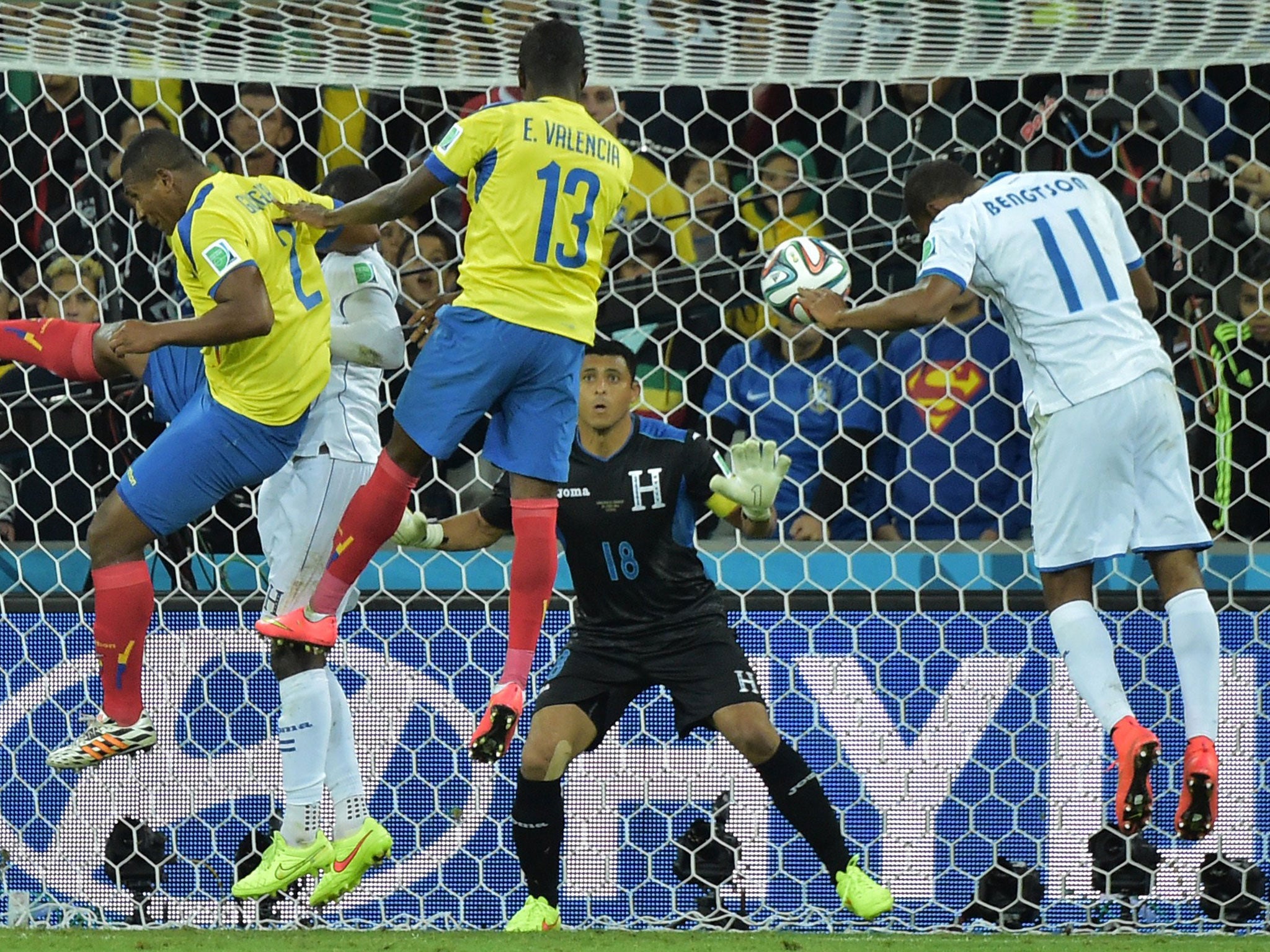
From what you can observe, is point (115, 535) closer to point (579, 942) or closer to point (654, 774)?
point (579, 942)

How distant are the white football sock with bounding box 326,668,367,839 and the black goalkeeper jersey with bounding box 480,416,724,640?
26.9 inches

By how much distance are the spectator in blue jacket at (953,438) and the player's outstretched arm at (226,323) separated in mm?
2155

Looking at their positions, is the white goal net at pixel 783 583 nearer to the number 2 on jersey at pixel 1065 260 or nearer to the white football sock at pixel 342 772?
the white football sock at pixel 342 772

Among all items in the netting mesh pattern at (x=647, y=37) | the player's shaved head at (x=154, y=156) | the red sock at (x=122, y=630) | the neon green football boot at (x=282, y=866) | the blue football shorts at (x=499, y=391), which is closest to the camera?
the blue football shorts at (x=499, y=391)

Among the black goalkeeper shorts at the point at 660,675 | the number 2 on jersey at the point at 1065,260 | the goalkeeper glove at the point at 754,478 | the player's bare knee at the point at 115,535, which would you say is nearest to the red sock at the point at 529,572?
the goalkeeper glove at the point at 754,478

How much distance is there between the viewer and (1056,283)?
4789 mm

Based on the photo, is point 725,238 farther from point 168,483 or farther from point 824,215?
point 168,483

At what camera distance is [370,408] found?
5.39m

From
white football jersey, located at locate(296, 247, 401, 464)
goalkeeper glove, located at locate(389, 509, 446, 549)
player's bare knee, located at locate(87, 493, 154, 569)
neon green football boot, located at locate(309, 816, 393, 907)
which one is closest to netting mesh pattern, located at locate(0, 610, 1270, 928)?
goalkeeper glove, located at locate(389, 509, 446, 549)

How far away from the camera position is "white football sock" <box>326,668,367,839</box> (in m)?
5.21

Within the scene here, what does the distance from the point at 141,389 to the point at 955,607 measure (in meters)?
2.70

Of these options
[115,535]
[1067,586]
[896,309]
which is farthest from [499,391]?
[1067,586]

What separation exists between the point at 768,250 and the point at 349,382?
166cm

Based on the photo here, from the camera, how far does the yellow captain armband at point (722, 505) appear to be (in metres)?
5.51
